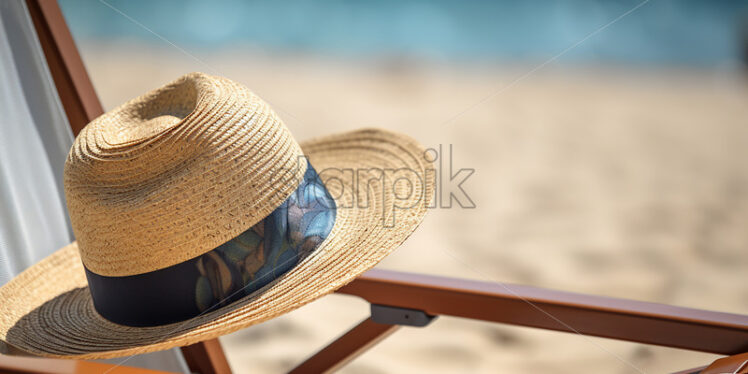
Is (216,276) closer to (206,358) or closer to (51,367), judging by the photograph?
(51,367)

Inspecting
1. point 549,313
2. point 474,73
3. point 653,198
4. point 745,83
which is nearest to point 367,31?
point 474,73

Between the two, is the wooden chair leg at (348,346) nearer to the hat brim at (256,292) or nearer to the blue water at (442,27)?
the hat brim at (256,292)

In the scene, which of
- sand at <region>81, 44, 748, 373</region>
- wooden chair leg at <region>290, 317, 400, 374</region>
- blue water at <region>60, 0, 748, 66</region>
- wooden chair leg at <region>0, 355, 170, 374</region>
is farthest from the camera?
blue water at <region>60, 0, 748, 66</region>

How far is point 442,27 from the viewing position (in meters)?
8.61

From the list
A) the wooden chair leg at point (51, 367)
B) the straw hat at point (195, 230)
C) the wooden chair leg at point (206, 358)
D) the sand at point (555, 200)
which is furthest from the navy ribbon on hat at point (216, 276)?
the sand at point (555, 200)

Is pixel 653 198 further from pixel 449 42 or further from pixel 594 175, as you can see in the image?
pixel 449 42

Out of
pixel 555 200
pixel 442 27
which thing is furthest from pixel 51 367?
pixel 442 27

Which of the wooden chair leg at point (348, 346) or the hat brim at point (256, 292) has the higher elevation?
the hat brim at point (256, 292)

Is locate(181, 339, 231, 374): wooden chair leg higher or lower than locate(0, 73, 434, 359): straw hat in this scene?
lower

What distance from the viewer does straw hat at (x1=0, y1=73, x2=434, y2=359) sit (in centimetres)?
84

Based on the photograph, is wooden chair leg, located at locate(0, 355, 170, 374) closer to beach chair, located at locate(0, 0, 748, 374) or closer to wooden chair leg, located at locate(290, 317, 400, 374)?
beach chair, located at locate(0, 0, 748, 374)

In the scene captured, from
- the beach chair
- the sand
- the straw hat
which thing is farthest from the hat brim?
the sand

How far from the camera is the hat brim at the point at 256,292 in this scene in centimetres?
84

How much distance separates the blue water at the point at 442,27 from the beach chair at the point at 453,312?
621 cm
